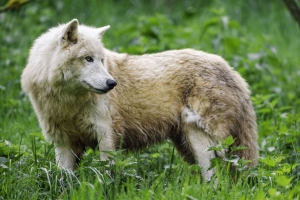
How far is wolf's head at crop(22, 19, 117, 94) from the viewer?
6098mm

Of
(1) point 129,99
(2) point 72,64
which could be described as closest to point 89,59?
(2) point 72,64

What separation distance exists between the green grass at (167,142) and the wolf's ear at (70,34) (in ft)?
3.48

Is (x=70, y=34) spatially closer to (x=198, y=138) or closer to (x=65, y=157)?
(x=65, y=157)

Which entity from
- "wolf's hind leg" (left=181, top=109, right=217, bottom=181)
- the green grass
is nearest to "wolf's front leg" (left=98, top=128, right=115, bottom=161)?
the green grass

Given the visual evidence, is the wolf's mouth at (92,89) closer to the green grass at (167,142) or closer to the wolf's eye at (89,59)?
the wolf's eye at (89,59)

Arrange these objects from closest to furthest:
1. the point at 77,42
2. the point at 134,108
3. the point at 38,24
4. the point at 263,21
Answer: the point at 77,42, the point at 134,108, the point at 38,24, the point at 263,21

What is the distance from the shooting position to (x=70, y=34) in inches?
243

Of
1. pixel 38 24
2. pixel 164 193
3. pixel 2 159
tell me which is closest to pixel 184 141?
pixel 164 193

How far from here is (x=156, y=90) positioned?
687 centimetres

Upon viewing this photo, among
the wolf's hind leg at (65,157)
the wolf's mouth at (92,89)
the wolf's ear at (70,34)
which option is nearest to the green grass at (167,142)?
the wolf's hind leg at (65,157)

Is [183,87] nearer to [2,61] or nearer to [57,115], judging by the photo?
[57,115]

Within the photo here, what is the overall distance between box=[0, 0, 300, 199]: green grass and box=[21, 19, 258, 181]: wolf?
0.27 meters

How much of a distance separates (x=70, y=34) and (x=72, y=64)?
0.99ft

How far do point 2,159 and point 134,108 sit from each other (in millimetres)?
1585
